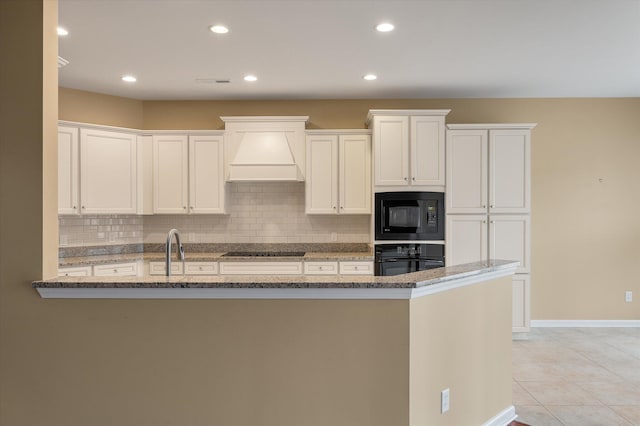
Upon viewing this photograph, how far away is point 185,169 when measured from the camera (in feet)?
16.7

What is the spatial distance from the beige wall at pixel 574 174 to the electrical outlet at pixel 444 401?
3.64 meters

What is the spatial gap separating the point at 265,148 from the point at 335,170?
83cm

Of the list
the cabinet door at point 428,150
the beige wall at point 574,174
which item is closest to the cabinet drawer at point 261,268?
the cabinet door at point 428,150

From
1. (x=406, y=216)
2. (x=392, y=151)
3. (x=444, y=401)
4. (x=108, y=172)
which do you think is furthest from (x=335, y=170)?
(x=444, y=401)

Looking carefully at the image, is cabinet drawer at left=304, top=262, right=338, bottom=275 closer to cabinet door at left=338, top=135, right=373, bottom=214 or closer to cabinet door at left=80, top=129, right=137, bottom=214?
cabinet door at left=338, top=135, right=373, bottom=214

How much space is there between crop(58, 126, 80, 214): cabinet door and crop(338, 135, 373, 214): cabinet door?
280 cm

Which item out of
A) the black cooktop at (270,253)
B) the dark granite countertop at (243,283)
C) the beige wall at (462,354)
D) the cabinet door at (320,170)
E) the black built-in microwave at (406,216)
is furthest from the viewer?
the black cooktop at (270,253)

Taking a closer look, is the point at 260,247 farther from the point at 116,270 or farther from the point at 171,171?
the point at 116,270

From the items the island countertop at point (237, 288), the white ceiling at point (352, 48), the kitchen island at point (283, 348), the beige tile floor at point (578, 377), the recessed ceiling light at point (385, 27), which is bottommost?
the beige tile floor at point (578, 377)

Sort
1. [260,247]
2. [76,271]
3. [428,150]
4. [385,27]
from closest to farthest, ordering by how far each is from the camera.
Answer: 1. [385,27]
2. [76,271]
3. [428,150]
4. [260,247]

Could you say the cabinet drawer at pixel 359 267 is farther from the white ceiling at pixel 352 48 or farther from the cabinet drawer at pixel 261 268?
the white ceiling at pixel 352 48

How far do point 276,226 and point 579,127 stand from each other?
12.8ft

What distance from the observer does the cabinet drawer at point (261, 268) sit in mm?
4703

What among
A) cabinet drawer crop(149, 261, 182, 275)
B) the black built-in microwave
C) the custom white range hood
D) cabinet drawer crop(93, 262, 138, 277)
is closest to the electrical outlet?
the black built-in microwave
